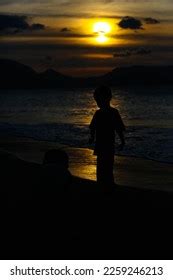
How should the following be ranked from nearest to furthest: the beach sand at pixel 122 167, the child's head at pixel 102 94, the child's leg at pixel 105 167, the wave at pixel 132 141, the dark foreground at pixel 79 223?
the dark foreground at pixel 79 223, the child's head at pixel 102 94, the child's leg at pixel 105 167, the beach sand at pixel 122 167, the wave at pixel 132 141

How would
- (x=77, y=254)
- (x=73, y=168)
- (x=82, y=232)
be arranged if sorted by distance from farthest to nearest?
1. (x=73, y=168)
2. (x=82, y=232)
3. (x=77, y=254)

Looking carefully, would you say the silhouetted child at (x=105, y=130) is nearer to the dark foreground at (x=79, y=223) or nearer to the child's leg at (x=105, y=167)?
the child's leg at (x=105, y=167)

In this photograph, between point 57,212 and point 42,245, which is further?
point 57,212

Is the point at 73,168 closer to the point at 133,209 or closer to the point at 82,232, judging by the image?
the point at 133,209

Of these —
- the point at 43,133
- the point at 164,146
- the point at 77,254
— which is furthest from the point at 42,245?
the point at 43,133

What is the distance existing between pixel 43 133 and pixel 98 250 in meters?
20.8

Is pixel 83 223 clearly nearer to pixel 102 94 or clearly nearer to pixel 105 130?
pixel 105 130

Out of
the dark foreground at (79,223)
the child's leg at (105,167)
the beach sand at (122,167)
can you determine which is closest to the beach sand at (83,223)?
the dark foreground at (79,223)

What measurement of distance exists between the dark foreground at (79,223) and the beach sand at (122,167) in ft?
10.9

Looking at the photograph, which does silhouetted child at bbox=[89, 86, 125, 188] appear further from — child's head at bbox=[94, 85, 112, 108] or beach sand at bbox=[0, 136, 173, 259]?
beach sand at bbox=[0, 136, 173, 259]

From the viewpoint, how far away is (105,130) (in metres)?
8.58

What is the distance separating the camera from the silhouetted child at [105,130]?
8398 mm

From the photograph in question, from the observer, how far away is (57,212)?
301 inches

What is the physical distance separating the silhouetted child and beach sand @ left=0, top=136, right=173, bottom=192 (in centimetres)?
352
